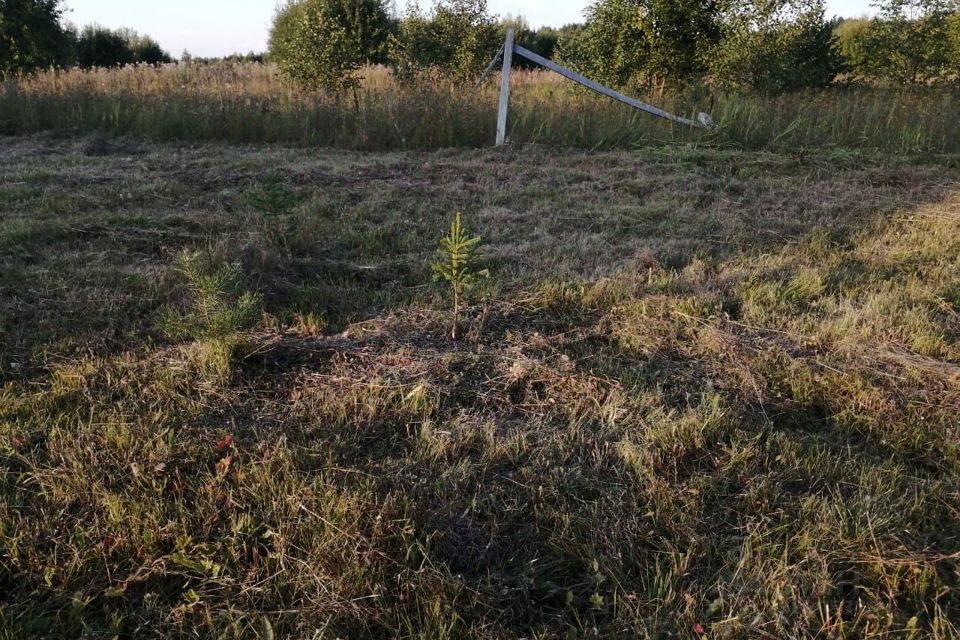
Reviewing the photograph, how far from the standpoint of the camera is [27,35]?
11.0 metres

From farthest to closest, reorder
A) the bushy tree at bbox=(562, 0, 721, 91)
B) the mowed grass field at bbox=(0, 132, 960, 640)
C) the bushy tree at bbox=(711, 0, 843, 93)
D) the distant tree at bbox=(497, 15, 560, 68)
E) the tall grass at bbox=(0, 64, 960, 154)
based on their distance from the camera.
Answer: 1. the distant tree at bbox=(497, 15, 560, 68)
2. the bushy tree at bbox=(562, 0, 721, 91)
3. the bushy tree at bbox=(711, 0, 843, 93)
4. the tall grass at bbox=(0, 64, 960, 154)
5. the mowed grass field at bbox=(0, 132, 960, 640)

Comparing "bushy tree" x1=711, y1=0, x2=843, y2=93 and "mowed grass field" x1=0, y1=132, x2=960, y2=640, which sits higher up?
"bushy tree" x1=711, y1=0, x2=843, y2=93

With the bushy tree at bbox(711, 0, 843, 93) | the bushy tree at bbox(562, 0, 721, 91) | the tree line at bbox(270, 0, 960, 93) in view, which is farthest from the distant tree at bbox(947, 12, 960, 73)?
the bushy tree at bbox(562, 0, 721, 91)

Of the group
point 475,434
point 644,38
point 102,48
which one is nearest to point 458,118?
point 644,38

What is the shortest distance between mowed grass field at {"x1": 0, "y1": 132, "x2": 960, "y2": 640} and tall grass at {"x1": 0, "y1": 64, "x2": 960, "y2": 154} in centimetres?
421

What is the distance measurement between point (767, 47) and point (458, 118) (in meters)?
A: 4.89

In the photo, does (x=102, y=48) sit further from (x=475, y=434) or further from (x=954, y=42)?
(x=475, y=434)

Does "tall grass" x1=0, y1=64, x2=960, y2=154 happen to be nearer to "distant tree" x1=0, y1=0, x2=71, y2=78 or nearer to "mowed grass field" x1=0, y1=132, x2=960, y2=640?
"distant tree" x1=0, y1=0, x2=71, y2=78

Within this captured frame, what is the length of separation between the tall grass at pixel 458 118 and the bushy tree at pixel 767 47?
34 cm

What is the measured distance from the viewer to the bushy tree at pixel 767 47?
9492 mm

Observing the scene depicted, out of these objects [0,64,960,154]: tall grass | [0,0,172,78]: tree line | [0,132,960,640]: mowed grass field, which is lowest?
[0,132,960,640]: mowed grass field

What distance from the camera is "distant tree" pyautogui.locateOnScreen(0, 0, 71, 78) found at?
35.4 feet

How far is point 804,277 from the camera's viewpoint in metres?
3.77

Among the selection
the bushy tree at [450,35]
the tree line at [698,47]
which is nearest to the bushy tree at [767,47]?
the tree line at [698,47]
